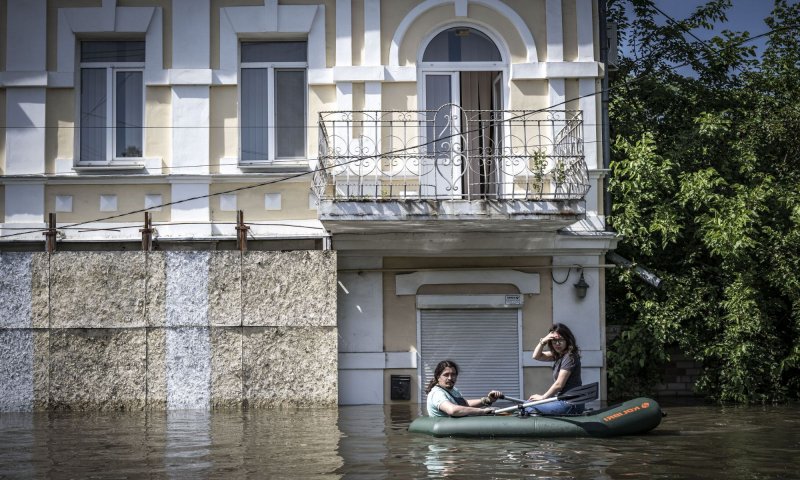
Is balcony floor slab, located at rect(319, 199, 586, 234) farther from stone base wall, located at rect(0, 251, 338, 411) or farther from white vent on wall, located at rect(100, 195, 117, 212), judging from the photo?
white vent on wall, located at rect(100, 195, 117, 212)

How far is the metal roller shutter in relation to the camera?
18766 mm

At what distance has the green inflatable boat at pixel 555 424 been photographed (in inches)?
571

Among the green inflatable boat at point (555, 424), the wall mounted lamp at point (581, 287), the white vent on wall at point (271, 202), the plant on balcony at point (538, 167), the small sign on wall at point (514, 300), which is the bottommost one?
the green inflatable boat at point (555, 424)

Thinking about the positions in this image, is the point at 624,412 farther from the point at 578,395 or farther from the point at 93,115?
the point at 93,115

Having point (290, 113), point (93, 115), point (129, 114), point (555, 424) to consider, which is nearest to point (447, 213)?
point (290, 113)

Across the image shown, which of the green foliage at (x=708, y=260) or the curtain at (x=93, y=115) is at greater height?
the curtain at (x=93, y=115)

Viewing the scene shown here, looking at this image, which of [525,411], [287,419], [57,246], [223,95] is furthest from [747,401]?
[57,246]

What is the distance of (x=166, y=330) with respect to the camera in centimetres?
1781

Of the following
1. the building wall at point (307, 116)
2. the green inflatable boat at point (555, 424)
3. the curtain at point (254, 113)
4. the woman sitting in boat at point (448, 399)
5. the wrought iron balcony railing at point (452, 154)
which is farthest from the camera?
the curtain at point (254, 113)

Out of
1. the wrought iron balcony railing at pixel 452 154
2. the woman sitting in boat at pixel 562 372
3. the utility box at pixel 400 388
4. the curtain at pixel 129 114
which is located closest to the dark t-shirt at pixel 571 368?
the woman sitting in boat at pixel 562 372

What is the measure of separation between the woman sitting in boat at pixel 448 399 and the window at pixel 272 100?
543 cm

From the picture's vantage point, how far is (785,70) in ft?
79.2

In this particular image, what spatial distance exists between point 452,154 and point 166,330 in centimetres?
534

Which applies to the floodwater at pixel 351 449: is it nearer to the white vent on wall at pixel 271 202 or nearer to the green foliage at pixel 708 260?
the green foliage at pixel 708 260
